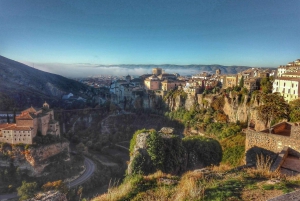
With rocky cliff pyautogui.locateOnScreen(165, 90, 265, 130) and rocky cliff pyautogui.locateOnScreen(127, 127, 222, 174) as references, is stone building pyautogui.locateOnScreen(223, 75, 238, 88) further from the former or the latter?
A: rocky cliff pyautogui.locateOnScreen(127, 127, 222, 174)

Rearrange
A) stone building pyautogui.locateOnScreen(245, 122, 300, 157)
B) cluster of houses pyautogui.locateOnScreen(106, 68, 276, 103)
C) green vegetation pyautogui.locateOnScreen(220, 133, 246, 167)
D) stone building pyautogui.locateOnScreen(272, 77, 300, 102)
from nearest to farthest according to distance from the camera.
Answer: stone building pyautogui.locateOnScreen(245, 122, 300, 157)
green vegetation pyautogui.locateOnScreen(220, 133, 246, 167)
stone building pyautogui.locateOnScreen(272, 77, 300, 102)
cluster of houses pyautogui.locateOnScreen(106, 68, 276, 103)

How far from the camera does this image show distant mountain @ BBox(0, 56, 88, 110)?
47.9 m

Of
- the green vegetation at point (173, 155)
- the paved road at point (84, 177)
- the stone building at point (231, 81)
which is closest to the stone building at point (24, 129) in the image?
the paved road at point (84, 177)

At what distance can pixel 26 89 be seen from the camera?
58.5 metres

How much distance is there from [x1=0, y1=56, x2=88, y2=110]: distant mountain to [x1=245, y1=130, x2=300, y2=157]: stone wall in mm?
42941

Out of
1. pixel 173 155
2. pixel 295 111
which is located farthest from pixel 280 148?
pixel 295 111

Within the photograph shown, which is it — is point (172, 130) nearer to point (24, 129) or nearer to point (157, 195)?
point (157, 195)

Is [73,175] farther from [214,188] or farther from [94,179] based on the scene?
[214,188]

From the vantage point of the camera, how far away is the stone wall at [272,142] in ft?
28.7

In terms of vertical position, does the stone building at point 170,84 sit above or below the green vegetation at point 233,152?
above

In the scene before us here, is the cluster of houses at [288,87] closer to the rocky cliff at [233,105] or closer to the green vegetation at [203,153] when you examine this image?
the rocky cliff at [233,105]

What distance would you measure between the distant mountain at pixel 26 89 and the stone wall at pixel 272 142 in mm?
42941

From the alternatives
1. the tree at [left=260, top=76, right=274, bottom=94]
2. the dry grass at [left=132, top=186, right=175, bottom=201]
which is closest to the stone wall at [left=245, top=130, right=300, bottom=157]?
the dry grass at [left=132, top=186, right=175, bottom=201]

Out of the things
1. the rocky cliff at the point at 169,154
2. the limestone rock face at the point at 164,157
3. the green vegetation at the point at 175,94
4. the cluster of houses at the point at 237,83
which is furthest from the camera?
the green vegetation at the point at 175,94
